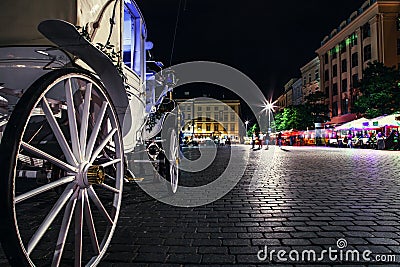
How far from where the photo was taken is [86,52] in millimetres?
3008

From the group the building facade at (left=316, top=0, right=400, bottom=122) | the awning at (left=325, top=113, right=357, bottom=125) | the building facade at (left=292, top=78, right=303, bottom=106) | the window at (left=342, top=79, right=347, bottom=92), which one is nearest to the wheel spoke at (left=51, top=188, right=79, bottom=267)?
the building facade at (left=316, top=0, right=400, bottom=122)

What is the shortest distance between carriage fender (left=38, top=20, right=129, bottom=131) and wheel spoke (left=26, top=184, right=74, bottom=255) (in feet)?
3.57

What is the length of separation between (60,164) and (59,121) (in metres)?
0.97

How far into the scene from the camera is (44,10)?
11.1ft

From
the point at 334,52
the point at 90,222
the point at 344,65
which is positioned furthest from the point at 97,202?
the point at 334,52

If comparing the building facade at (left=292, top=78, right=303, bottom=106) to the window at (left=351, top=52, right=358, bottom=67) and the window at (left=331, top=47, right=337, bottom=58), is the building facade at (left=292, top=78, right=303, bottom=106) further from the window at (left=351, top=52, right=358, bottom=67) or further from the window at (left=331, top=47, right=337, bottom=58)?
the window at (left=351, top=52, right=358, bottom=67)

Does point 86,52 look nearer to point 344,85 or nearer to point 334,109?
→ point 344,85

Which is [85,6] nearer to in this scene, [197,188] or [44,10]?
[44,10]

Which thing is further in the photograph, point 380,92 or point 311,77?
point 311,77

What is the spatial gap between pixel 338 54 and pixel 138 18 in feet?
197

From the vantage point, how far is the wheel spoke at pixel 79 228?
254 centimetres

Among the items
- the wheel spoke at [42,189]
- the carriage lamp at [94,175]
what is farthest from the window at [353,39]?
the wheel spoke at [42,189]

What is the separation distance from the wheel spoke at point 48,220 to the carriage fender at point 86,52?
3.57ft

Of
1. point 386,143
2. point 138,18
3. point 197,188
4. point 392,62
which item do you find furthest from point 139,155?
point 392,62
